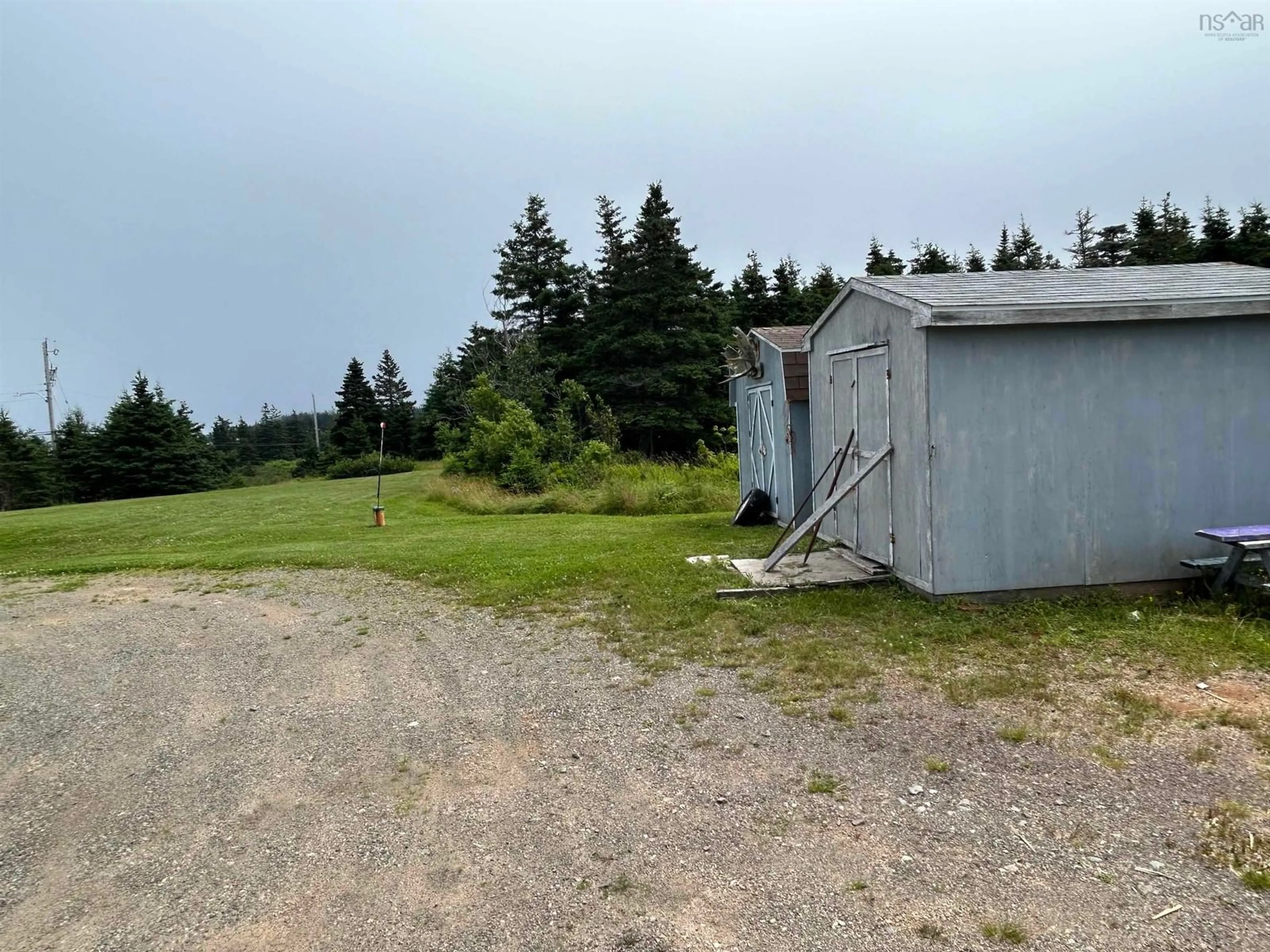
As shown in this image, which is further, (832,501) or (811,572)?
(811,572)

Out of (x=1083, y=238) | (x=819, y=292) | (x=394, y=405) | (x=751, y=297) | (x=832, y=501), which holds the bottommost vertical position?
(x=832, y=501)

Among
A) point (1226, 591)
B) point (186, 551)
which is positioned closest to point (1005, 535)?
point (1226, 591)

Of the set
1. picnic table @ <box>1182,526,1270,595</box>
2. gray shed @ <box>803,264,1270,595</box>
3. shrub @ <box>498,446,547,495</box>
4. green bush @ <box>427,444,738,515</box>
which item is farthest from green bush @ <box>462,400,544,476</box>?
picnic table @ <box>1182,526,1270,595</box>

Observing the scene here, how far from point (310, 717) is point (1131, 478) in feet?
20.3

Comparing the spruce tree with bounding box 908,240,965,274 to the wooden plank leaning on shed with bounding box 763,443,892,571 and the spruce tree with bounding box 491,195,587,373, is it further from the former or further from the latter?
the wooden plank leaning on shed with bounding box 763,443,892,571

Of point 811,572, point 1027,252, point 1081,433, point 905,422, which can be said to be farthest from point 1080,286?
point 1027,252

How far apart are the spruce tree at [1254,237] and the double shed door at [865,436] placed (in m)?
26.1

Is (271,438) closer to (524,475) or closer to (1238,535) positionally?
(524,475)

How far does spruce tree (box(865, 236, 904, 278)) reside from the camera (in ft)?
124

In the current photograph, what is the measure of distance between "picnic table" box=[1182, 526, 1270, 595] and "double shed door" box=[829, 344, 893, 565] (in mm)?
2309

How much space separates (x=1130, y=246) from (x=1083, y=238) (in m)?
3.68

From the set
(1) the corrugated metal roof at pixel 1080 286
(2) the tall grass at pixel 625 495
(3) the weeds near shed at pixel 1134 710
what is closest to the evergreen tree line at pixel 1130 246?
(2) the tall grass at pixel 625 495

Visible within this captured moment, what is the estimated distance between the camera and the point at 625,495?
53.2 feet

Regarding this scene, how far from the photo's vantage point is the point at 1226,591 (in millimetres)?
6152
